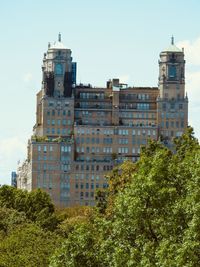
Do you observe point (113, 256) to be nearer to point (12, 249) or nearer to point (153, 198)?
point (153, 198)

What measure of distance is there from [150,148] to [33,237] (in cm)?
1312

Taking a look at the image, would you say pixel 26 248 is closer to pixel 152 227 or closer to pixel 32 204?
pixel 152 227

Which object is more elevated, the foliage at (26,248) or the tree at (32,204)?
the tree at (32,204)

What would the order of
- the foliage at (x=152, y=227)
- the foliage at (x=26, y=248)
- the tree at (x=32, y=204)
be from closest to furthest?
the foliage at (x=152, y=227)
the foliage at (x=26, y=248)
the tree at (x=32, y=204)

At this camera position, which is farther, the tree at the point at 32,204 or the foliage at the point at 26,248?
the tree at the point at 32,204

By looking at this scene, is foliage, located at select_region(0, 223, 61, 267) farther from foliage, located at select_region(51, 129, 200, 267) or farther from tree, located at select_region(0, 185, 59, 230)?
tree, located at select_region(0, 185, 59, 230)

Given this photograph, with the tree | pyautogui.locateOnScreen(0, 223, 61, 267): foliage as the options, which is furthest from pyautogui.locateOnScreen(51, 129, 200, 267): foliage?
the tree

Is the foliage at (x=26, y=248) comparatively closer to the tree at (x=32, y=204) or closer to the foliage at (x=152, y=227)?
the foliage at (x=152, y=227)

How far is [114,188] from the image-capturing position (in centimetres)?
14112

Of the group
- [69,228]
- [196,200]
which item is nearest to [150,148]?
[196,200]

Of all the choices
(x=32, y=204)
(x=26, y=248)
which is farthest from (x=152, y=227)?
(x=32, y=204)

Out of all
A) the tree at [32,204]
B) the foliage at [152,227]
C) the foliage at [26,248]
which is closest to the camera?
the foliage at [152,227]

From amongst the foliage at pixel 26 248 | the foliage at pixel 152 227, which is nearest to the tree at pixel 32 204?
the foliage at pixel 26 248

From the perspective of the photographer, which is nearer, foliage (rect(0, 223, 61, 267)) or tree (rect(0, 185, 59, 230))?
foliage (rect(0, 223, 61, 267))
